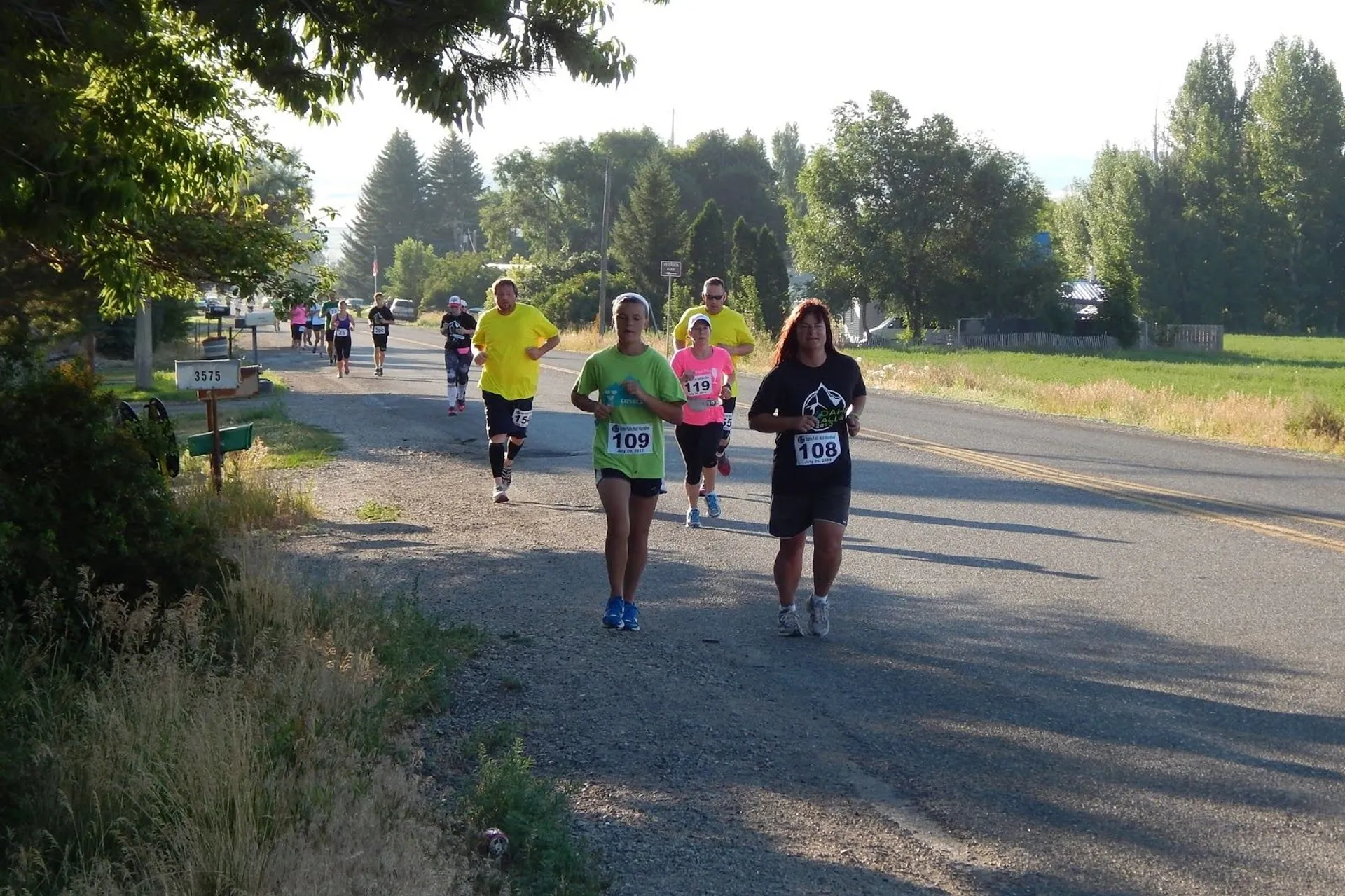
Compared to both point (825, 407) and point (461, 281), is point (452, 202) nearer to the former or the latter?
point (461, 281)

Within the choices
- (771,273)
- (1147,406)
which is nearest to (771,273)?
(771,273)

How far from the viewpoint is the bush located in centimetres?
717

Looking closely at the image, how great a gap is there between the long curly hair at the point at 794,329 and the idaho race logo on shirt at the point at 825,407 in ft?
0.94

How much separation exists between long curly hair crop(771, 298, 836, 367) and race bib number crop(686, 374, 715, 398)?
3.00 meters

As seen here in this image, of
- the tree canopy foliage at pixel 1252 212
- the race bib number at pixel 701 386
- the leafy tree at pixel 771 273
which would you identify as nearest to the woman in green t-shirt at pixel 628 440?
the race bib number at pixel 701 386

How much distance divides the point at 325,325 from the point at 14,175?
41.9 m

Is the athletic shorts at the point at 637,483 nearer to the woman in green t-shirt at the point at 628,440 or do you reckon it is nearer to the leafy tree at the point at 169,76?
the woman in green t-shirt at the point at 628,440

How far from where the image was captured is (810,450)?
8414 mm

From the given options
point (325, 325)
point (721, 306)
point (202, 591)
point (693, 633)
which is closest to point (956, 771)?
point (693, 633)

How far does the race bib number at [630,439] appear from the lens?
868 centimetres

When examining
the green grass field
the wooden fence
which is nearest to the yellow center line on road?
the green grass field

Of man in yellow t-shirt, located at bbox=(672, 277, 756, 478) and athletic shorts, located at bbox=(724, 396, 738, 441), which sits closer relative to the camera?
athletic shorts, located at bbox=(724, 396, 738, 441)

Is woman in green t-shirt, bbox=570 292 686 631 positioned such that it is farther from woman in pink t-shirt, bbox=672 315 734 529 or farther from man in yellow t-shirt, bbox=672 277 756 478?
man in yellow t-shirt, bbox=672 277 756 478

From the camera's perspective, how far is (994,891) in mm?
4887
